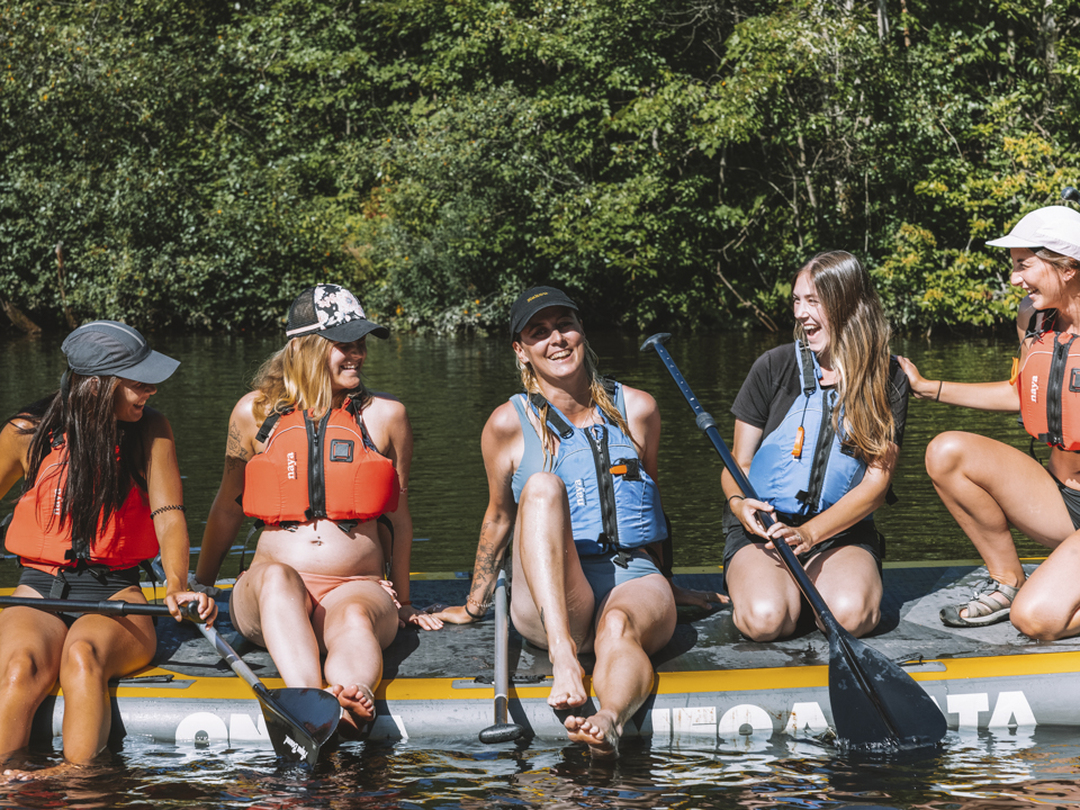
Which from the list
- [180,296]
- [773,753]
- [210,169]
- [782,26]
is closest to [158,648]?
[773,753]

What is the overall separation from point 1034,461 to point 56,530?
3.05 metres

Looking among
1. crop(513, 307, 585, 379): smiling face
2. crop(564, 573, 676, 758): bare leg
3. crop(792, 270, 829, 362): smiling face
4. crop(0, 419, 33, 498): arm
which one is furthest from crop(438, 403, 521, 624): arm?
crop(0, 419, 33, 498): arm

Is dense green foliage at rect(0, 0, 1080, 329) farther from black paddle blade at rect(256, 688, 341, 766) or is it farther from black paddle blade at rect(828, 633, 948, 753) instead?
black paddle blade at rect(256, 688, 341, 766)

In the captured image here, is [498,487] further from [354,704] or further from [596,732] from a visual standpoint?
[596,732]

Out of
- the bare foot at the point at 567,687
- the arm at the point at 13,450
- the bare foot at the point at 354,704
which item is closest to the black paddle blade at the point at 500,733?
the bare foot at the point at 567,687

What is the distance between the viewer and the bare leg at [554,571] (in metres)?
2.98

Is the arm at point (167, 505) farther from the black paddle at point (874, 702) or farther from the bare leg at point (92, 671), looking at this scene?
the black paddle at point (874, 702)

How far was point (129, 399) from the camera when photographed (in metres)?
3.43

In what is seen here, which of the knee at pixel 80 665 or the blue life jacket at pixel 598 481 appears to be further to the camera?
the blue life jacket at pixel 598 481

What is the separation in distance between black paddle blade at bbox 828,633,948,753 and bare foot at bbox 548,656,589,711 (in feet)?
2.45

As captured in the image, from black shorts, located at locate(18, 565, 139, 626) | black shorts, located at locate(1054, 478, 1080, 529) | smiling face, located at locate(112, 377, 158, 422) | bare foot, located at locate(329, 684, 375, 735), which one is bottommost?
bare foot, located at locate(329, 684, 375, 735)

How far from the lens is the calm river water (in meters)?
2.92

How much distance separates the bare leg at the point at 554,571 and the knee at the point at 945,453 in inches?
47.9

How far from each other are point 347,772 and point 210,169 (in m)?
20.9
